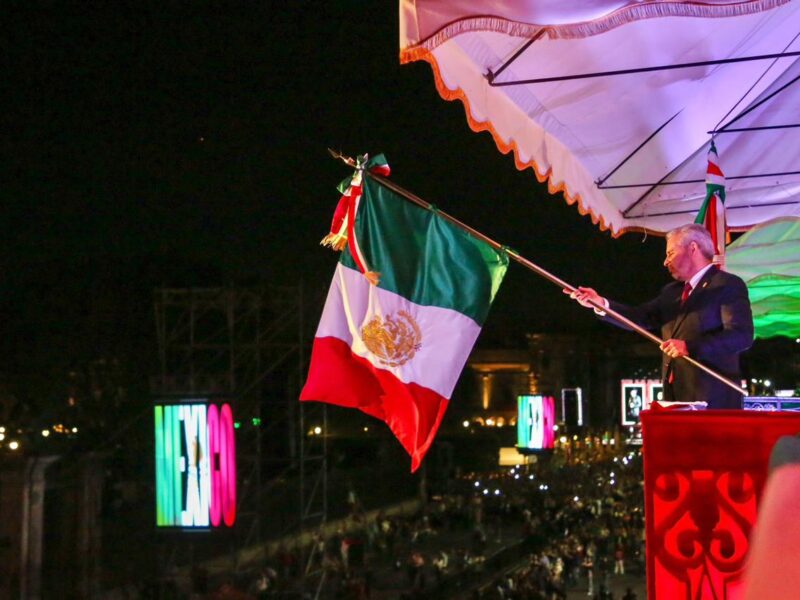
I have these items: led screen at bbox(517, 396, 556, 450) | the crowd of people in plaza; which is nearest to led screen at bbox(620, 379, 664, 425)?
led screen at bbox(517, 396, 556, 450)

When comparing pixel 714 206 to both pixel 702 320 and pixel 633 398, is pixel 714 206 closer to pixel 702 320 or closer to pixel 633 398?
pixel 702 320

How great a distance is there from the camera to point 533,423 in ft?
110

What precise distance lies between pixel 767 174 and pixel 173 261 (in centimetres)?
3832

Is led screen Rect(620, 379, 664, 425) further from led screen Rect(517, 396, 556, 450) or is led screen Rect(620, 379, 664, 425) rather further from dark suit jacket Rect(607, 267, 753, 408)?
dark suit jacket Rect(607, 267, 753, 408)

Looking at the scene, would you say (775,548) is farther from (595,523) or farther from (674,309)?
(595,523)

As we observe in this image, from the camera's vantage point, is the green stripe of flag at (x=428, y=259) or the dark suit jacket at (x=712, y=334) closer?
the dark suit jacket at (x=712, y=334)

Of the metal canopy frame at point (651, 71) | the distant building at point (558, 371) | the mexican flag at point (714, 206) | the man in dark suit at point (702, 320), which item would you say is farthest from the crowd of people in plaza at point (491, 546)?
the distant building at point (558, 371)

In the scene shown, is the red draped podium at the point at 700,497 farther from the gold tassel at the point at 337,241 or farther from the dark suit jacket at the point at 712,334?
the gold tassel at the point at 337,241

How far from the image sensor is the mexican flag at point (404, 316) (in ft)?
17.1

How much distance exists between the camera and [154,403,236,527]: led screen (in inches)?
704

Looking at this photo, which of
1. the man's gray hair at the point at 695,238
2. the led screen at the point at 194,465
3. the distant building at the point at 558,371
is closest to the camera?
the man's gray hair at the point at 695,238

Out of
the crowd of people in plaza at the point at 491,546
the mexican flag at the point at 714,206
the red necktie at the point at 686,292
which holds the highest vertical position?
the mexican flag at the point at 714,206

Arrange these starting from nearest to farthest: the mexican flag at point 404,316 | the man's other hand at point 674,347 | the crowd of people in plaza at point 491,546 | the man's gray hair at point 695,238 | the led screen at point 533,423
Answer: the man's other hand at point 674,347
the man's gray hair at point 695,238
the mexican flag at point 404,316
the crowd of people in plaza at point 491,546
the led screen at point 533,423

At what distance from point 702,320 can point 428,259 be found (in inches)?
59.2
